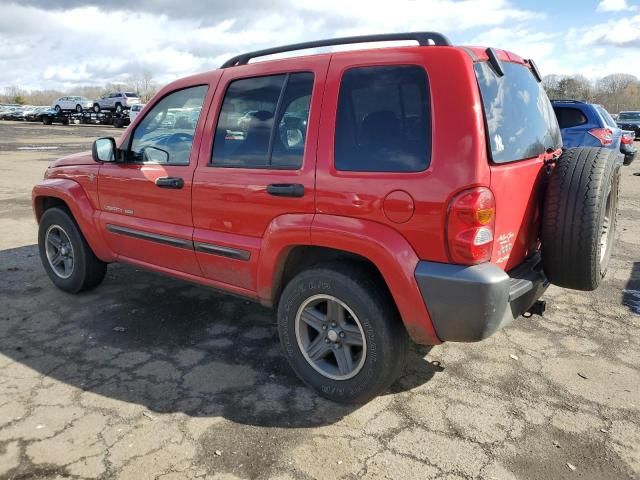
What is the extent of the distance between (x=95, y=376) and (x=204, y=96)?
6.49 ft

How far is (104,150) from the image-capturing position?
4.02 m

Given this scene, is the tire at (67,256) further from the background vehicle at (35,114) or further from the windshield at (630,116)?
the background vehicle at (35,114)

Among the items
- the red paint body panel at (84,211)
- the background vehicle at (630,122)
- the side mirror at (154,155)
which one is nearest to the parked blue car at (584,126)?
the side mirror at (154,155)

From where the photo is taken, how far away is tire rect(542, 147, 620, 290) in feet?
9.04

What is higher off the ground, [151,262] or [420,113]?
[420,113]

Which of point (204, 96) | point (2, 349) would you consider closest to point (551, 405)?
point (204, 96)

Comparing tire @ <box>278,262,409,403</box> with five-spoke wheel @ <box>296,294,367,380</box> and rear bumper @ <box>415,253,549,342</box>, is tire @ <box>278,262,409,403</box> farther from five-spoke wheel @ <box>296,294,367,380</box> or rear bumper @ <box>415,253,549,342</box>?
rear bumper @ <box>415,253,549,342</box>

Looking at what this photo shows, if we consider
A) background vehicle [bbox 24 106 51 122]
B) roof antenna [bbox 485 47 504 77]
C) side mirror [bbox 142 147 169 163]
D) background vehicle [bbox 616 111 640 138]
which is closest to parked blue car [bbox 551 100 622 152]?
roof antenna [bbox 485 47 504 77]

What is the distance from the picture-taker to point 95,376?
3287 millimetres

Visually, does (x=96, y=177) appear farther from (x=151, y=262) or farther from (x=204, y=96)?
(x=204, y=96)

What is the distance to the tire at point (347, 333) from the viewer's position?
9.09 feet

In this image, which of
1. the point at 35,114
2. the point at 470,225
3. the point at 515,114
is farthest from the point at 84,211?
the point at 35,114

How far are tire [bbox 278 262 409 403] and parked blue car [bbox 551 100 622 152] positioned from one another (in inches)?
316

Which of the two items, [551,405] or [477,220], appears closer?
[477,220]
